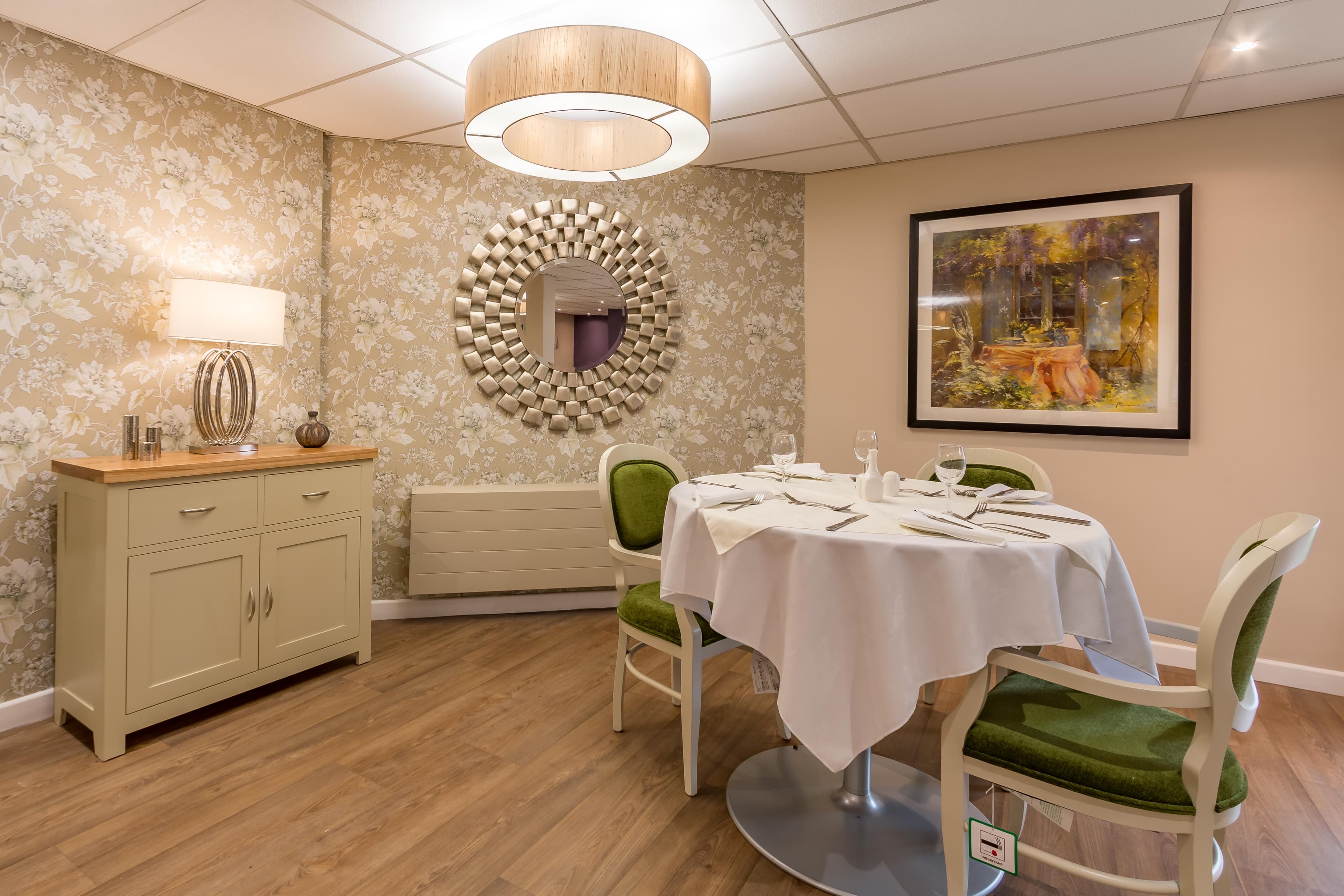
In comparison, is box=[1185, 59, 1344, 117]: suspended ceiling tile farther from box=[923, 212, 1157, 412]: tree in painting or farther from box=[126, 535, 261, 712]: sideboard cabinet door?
box=[126, 535, 261, 712]: sideboard cabinet door

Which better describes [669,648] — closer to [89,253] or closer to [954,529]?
[954,529]

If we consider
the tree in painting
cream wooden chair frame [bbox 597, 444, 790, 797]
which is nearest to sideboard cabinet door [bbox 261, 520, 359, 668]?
cream wooden chair frame [bbox 597, 444, 790, 797]

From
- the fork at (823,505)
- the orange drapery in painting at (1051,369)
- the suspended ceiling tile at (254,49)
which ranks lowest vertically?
the fork at (823,505)

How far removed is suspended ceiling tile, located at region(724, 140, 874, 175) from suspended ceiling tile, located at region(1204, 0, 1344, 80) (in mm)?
1456

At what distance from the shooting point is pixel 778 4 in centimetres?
214

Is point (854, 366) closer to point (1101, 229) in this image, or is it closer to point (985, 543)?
point (1101, 229)

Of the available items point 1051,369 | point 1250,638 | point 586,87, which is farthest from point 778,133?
point 1250,638

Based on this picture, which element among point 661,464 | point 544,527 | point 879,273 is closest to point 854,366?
point 879,273

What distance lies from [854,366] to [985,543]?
2522mm

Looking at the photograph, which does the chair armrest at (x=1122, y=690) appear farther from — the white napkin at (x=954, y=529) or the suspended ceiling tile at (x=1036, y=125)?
the suspended ceiling tile at (x=1036, y=125)

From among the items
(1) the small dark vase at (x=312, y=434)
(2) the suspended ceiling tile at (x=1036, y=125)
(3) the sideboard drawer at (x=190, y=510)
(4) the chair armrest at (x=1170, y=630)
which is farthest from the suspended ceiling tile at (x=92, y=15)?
(4) the chair armrest at (x=1170, y=630)

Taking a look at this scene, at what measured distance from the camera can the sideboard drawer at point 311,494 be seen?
256cm

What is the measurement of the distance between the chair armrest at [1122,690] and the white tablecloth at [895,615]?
92 millimetres

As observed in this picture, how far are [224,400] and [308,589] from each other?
0.96 meters
